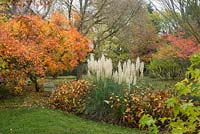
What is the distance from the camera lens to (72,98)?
9336 mm

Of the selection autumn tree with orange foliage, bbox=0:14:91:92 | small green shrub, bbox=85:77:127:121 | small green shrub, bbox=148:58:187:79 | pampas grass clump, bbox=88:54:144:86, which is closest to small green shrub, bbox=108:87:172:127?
small green shrub, bbox=85:77:127:121

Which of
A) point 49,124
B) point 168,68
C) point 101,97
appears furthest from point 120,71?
point 168,68

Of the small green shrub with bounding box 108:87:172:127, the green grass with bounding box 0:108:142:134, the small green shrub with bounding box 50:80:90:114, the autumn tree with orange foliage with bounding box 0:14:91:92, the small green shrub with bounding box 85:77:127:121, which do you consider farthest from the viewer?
the autumn tree with orange foliage with bounding box 0:14:91:92

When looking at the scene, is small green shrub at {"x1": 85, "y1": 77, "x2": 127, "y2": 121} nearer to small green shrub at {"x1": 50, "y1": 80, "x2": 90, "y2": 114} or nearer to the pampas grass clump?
the pampas grass clump

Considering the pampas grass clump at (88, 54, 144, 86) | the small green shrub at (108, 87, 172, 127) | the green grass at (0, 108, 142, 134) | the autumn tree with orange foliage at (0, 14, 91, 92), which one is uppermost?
the autumn tree with orange foliage at (0, 14, 91, 92)

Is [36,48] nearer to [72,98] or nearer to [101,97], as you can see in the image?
[72,98]

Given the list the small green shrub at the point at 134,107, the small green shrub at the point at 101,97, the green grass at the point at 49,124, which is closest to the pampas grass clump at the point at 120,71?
the small green shrub at the point at 101,97

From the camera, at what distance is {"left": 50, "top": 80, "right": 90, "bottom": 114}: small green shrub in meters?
9.05

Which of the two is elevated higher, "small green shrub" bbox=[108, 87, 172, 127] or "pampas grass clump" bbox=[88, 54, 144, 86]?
"pampas grass clump" bbox=[88, 54, 144, 86]

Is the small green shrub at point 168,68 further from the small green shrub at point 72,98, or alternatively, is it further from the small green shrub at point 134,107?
the small green shrub at point 134,107

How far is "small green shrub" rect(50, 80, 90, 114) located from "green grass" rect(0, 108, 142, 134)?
1.76ft

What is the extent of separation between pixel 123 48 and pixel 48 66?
15.5 metres

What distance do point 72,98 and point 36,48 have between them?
9.15ft

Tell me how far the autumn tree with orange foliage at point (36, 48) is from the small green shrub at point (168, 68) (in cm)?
823
